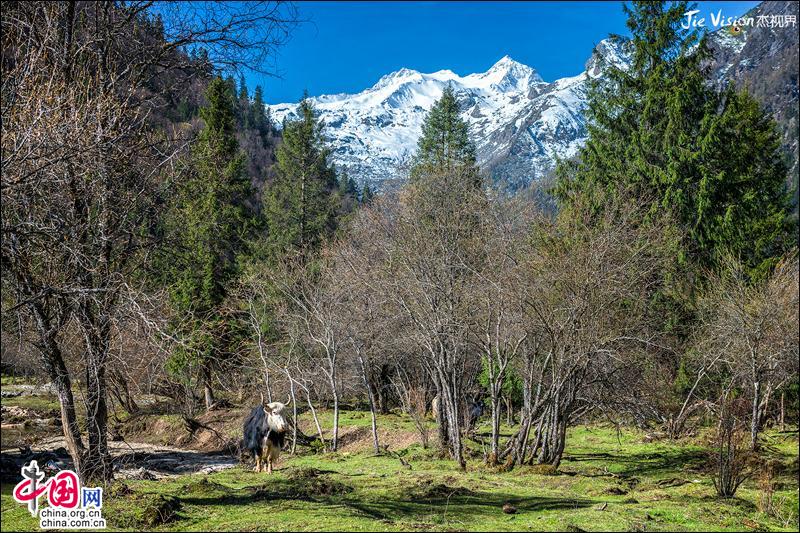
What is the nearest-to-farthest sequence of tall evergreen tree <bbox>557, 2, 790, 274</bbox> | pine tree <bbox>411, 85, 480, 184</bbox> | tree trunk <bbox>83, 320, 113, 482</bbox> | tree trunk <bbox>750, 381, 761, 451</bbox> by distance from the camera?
1. tree trunk <bbox>83, 320, 113, 482</bbox>
2. tree trunk <bbox>750, 381, 761, 451</bbox>
3. tall evergreen tree <bbox>557, 2, 790, 274</bbox>
4. pine tree <bbox>411, 85, 480, 184</bbox>

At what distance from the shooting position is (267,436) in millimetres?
14398

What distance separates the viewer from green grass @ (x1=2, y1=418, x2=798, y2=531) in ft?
22.2

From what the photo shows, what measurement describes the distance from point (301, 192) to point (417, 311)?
27.1 meters

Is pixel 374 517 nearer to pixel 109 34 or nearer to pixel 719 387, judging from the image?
pixel 109 34

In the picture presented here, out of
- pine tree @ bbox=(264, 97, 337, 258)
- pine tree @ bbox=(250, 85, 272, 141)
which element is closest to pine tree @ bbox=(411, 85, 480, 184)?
pine tree @ bbox=(264, 97, 337, 258)

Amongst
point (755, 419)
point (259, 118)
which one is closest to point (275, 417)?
point (755, 419)

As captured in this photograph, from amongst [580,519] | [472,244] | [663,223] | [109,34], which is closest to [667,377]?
[663,223]

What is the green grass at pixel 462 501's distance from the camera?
22.2 ft

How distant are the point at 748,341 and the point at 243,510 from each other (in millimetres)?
14114

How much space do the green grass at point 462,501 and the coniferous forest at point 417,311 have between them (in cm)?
9

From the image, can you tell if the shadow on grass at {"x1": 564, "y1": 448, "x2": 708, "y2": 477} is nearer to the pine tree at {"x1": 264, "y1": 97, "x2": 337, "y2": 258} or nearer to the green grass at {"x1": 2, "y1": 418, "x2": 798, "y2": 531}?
the green grass at {"x1": 2, "y1": 418, "x2": 798, "y2": 531}

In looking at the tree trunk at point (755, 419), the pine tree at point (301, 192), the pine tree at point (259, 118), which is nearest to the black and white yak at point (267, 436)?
the tree trunk at point (755, 419)

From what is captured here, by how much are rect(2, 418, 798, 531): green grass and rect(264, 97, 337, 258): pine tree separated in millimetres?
26119

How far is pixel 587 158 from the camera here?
2842cm
